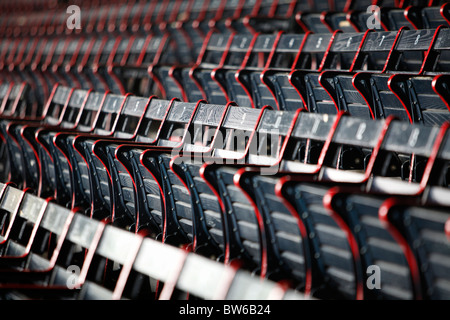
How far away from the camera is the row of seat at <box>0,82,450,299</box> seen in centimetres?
46

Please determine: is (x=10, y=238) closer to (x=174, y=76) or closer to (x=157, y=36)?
(x=174, y=76)

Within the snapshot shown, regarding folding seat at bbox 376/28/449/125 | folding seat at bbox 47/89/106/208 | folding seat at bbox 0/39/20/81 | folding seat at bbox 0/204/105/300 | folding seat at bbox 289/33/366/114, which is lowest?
folding seat at bbox 0/204/105/300

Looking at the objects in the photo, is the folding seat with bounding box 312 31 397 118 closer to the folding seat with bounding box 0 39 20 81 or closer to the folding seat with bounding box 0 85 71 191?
the folding seat with bounding box 0 85 71 191

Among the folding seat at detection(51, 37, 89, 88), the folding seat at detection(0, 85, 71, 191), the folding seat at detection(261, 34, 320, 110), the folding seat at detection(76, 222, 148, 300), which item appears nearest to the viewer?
the folding seat at detection(76, 222, 148, 300)

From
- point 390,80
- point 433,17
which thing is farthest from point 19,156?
point 433,17

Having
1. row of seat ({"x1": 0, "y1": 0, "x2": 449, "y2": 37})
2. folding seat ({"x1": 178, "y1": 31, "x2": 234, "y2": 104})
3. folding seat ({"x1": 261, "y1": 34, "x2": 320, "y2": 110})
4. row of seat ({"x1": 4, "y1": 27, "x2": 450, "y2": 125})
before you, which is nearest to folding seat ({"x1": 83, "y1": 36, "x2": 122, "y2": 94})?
row of seat ({"x1": 4, "y1": 27, "x2": 450, "y2": 125})

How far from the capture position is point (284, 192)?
0.51 meters

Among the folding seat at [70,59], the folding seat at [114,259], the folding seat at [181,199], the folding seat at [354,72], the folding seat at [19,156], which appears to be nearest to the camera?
the folding seat at [114,259]

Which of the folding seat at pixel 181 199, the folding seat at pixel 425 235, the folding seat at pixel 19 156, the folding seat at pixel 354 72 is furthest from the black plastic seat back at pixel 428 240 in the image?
the folding seat at pixel 19 156

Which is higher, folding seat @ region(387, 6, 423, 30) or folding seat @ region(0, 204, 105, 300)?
folding seat @ region(387, 6, 423, 30)

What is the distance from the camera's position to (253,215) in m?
0.58

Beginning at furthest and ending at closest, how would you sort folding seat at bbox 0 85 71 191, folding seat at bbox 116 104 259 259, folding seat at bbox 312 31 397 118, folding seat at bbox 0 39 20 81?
folding seat at bbox 0 39 20 81 < folding seat at bbox 0 85 71 191 < folding seat at bbox 312 31 397 118 < folding seat at bbox 116 104 259 259

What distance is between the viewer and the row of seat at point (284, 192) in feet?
1.50

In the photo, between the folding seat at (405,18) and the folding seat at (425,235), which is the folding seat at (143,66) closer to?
the folding seat at (405,18)
